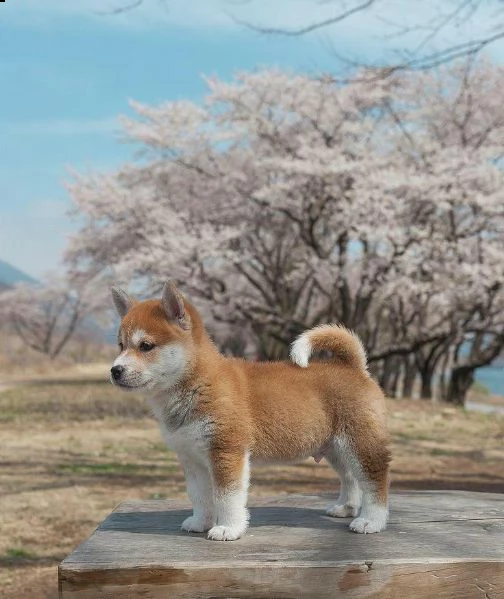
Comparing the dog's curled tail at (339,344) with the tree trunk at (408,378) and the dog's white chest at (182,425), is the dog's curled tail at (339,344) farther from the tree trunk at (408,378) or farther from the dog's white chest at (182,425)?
the tree trunk at (408,378)

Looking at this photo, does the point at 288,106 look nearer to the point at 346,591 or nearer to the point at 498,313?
the point at 498,313

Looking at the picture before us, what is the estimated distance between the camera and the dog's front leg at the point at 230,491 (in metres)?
3.30

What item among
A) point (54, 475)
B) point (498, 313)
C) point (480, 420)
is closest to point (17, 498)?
point (54, 475)

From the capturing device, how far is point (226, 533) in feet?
11.1

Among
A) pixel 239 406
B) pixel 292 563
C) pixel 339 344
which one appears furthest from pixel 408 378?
pixel 292 563

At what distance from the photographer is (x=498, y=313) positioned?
72.4 feet

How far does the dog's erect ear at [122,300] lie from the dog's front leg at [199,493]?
717mm

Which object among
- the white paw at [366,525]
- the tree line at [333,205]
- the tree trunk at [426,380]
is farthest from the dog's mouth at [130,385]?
the tree trunk at [426,380]

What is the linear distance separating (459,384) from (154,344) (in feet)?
70.2

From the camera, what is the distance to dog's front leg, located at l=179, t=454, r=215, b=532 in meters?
3.53

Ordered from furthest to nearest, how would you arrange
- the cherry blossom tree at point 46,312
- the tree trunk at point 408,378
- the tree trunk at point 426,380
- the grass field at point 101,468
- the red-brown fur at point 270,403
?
the cherry blossom tree at point 46,312
the tree trunk at point 408,378
the tree trunk at point 426,380
the grass field at point 101,468
the red-brown fur at point 270,403

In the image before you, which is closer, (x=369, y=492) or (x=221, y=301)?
(x=369, y=492)

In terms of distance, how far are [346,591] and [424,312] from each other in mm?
20898

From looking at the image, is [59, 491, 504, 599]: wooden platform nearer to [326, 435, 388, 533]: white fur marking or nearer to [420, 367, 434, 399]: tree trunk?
[326, 435, 388, 533]: white fur marking
